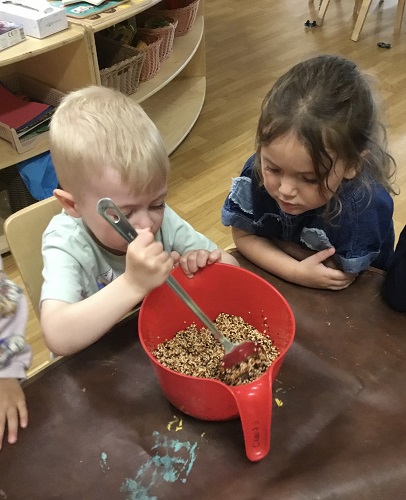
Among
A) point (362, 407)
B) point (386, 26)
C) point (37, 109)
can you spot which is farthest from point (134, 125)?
point (386, 26)

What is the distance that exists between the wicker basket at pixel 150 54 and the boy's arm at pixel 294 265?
1363 millimetres

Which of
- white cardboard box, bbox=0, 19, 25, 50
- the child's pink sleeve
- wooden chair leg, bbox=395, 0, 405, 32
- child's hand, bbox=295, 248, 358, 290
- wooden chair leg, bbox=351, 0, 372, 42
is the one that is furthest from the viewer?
wooden chair leg, bbox=395, 0, 405, 32

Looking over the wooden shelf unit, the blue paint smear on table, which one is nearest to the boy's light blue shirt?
the blue paint smear on table

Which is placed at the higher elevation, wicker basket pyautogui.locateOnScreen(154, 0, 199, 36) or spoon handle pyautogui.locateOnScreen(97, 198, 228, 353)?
spoon handle pyautogui.locateOnScreen(97, 198, 228, 353)

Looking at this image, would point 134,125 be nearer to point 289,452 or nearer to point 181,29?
point 289,452

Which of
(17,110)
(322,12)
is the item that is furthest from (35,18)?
(322,12)

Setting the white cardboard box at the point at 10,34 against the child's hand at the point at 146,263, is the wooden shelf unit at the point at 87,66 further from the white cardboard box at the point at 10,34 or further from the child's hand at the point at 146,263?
the child's hand at the point at 146,263

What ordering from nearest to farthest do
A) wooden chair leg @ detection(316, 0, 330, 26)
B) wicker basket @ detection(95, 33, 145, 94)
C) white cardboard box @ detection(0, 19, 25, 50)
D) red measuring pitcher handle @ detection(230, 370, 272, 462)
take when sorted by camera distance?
red measuring pitcher handle @ detection(230, 370, 272, 462) < white cardboard box @ detection(0, 19, 25, 50) < wicker basket @ detection(95, 33, 145, 94) < wooden chair leg @ detection(316, 0, 330, 26)

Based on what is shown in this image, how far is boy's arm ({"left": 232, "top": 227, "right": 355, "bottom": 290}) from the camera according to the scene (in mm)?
866

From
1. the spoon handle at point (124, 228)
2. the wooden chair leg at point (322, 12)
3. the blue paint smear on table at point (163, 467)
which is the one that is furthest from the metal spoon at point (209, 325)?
the wooden chair leg at point (322, 12)

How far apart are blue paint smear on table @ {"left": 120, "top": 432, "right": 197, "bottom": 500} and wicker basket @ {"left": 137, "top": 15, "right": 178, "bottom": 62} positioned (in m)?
1.86

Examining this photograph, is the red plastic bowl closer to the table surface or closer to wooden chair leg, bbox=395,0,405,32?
the table surface

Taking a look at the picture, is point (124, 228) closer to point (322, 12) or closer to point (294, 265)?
point (294, 265)

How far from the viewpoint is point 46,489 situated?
59cm
